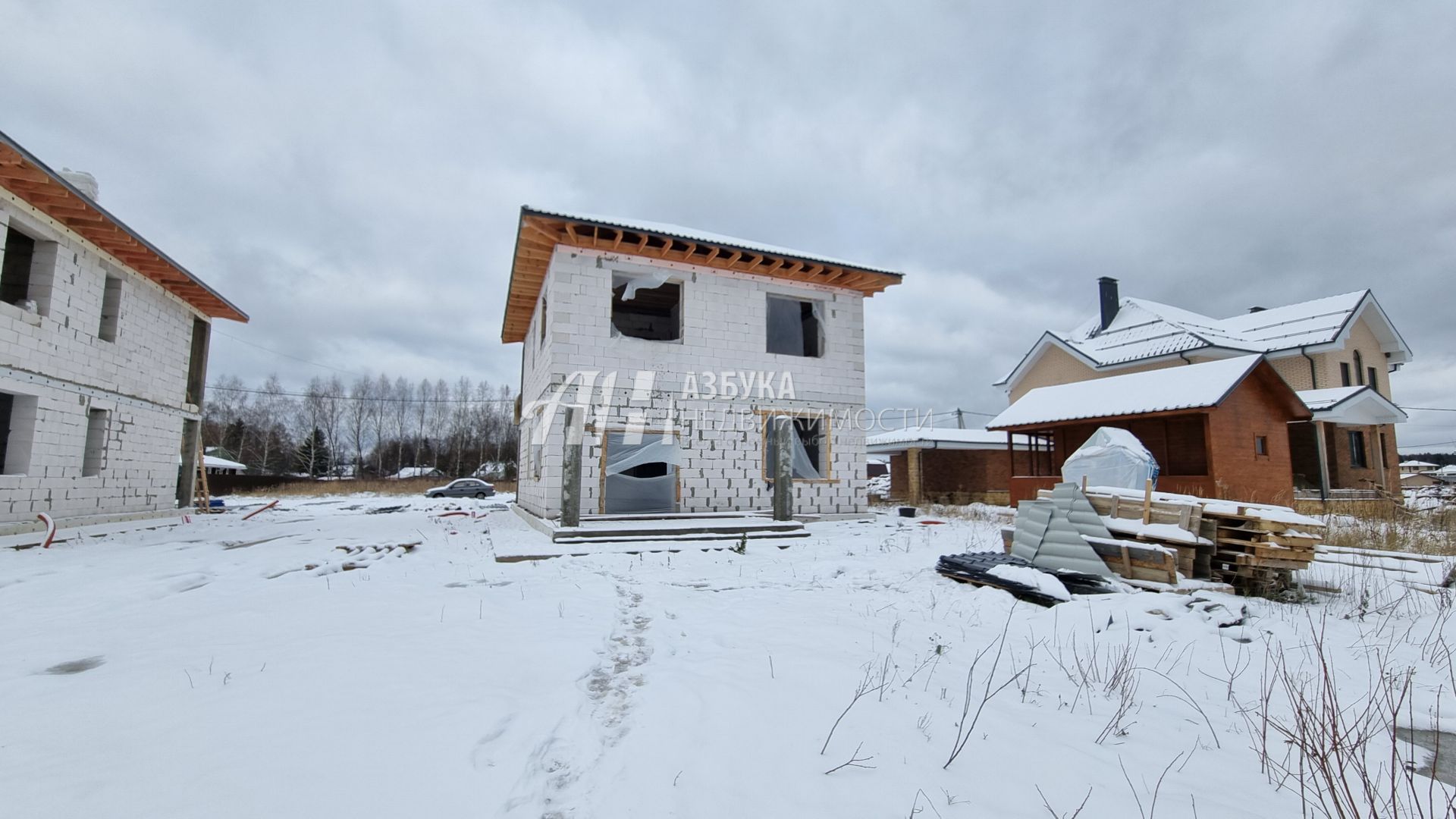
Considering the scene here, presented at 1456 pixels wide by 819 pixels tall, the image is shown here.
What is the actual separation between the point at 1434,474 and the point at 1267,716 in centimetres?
5241

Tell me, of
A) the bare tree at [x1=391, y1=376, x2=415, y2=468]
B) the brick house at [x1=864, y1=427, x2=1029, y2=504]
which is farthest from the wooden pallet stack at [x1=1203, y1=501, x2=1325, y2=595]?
the bare tree at [x1=391, y1=376, x2=415, y2=468]

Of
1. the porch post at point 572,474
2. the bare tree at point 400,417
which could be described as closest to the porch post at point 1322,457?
the porch post at point 572,474

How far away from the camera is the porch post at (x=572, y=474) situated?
32.4ft

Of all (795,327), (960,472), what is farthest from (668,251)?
(960,472)

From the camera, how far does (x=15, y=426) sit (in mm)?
9688

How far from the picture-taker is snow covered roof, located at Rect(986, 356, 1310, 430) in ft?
43.4

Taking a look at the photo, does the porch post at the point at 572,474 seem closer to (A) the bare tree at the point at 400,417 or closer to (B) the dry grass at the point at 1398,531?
(B) the dry grass at the point at 1398,531

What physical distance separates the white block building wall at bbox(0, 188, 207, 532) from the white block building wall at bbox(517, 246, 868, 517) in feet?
25.6

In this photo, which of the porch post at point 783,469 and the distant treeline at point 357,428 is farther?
the distant treeline at point 357,428

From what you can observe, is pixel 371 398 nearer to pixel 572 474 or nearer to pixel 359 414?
pixel 359 414

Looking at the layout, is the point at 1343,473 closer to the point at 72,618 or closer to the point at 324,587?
the point at 324,587

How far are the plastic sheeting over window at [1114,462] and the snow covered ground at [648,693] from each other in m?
4.25

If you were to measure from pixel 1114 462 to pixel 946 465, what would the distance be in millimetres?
11318

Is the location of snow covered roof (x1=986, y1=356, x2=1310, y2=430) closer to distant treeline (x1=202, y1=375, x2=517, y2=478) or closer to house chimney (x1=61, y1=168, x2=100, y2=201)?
house chimney (x1=61, y1=168, x2=100, y2=201)
